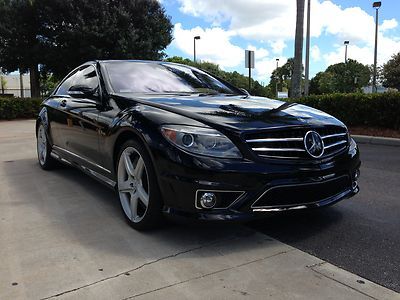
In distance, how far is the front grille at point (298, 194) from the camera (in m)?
3.26

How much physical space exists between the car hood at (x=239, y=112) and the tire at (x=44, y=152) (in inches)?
103

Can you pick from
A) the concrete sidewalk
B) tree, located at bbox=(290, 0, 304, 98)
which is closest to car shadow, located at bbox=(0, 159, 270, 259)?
the concrete sidewalk

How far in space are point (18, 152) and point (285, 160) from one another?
6.67 metres

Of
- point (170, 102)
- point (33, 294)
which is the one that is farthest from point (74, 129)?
point (33, 294)

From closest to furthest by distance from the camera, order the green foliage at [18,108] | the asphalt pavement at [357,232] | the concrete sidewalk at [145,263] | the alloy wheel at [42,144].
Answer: the concrete sidewalk at [145,263]
the asphalt pavement at [357,232]
the alloy wheel at [42,144]
the green foliage at [18,108]

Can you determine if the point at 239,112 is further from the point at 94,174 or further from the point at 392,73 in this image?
the point at 392,73

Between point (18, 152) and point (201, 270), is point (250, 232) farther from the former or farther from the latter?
point (18, 152)

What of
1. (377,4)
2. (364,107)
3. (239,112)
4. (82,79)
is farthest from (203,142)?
(377,4)

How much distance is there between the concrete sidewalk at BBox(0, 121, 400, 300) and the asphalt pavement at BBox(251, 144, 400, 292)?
0.15 m

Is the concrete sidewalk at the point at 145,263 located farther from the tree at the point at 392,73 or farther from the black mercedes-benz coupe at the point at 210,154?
the tree at the point at 392,73

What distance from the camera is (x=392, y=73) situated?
45.2 m

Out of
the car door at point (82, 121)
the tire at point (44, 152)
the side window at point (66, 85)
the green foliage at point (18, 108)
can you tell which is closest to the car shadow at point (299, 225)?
the car door at point (82, 121)

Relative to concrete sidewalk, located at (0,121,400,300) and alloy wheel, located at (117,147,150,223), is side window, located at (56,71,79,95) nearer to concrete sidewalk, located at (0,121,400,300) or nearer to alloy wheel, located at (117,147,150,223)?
concrete sidewalk, located at (0,121,400,300)

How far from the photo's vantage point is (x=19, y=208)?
457 centimetres
